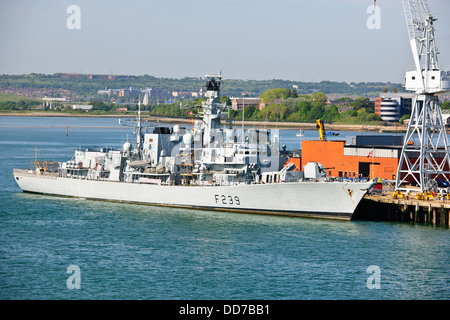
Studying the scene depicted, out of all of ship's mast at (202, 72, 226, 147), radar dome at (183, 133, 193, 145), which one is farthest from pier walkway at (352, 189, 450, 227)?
radar dome at (183, 133, 193, 145)

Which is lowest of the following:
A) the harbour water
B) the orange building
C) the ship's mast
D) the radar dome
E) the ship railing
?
the harbour water

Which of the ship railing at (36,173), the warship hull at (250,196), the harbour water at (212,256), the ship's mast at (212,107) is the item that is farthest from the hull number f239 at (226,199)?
the ship railing at (36,173)

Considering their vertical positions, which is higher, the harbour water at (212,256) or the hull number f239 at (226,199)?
the hull number f239 at (226,199)

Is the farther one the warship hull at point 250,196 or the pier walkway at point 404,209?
the warship hull at point 250,196

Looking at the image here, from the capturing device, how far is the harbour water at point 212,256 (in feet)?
91.8

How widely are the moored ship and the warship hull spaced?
0.20 ft

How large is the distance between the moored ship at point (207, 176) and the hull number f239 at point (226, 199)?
13 millimetres

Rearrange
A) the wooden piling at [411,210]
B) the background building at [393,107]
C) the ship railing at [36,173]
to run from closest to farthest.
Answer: the wooden piling at [411,210]
the ship railing at [36,173]
the background building at [393,107]

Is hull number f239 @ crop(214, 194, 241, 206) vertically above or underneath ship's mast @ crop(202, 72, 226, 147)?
underneath

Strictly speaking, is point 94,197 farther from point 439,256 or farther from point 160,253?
point 439,256

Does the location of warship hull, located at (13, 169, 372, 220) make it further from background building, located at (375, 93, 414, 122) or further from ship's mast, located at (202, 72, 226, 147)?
A: background building, located at (375, 93, 414, 122)

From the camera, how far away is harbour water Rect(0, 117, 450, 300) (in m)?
28.0

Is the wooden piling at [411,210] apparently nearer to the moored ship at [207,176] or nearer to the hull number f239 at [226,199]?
the moored ship at [207,176]
